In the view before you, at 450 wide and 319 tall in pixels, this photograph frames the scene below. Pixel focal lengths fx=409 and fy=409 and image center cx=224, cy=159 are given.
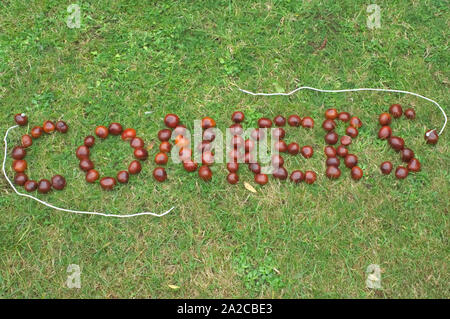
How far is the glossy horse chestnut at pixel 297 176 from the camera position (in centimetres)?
400

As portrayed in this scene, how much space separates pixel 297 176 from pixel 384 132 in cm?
104

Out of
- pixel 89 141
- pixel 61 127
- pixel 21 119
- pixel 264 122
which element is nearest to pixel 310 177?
pixel 264 122

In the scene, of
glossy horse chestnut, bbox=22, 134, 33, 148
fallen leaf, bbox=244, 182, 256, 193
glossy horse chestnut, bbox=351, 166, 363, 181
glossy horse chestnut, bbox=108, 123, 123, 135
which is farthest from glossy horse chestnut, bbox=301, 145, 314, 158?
glossy horse chestnut, bbox=22, 134, 33, 148

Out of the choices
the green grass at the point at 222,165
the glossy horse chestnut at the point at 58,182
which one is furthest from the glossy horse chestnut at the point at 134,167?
the glossy horse chestnut at the point at 58,182

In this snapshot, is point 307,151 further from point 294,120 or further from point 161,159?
point 161,159

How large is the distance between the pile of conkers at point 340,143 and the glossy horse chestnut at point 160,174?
1598 mm

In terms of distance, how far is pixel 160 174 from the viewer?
13.1ft

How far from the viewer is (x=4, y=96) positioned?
14.6ft

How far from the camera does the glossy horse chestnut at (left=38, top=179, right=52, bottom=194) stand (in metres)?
3.95

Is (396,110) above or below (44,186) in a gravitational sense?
above

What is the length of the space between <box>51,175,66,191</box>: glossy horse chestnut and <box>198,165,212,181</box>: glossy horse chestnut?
4.37 ft

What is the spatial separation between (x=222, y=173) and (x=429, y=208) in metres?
2.02

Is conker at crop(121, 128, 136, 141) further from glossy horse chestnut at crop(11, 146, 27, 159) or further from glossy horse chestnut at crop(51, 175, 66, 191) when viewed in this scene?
glossy horse chestnut at crop(11, 146, 27, 159)

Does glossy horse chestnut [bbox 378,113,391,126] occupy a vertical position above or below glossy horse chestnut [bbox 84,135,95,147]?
above
